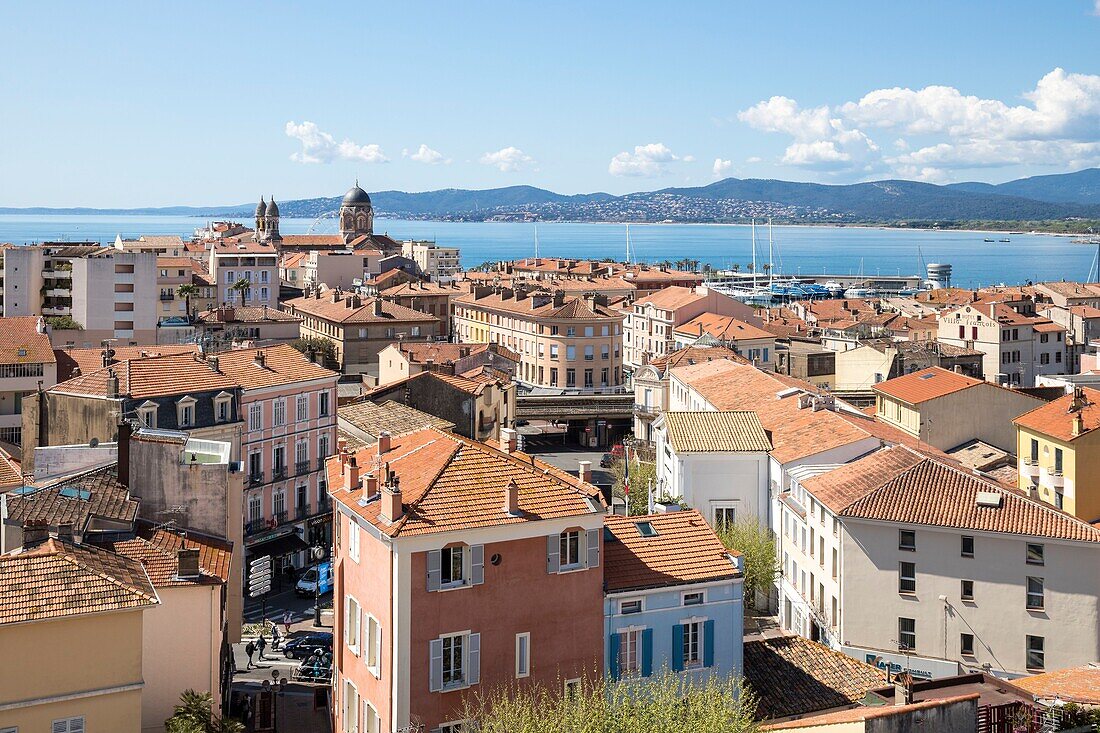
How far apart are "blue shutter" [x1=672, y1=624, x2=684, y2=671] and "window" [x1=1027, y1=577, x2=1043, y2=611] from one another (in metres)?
12.2

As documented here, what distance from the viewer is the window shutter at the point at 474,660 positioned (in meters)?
19.4

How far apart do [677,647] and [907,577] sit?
11.1m

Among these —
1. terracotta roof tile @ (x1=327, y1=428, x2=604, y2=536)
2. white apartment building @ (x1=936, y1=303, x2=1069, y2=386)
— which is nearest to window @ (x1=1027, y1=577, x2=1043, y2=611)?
terracotta roof tile @ (x1=327, y1=428, x2=604, y2=536)

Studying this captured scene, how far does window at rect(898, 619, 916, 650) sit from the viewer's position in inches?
1175

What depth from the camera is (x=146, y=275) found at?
225 ft

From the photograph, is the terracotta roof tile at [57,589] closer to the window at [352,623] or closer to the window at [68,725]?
the window at [68,725]

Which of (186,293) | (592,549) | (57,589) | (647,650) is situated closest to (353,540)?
(592,549)

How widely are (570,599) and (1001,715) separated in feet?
23.7

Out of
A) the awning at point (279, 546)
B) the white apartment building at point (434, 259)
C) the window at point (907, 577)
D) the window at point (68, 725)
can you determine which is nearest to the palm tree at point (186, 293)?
the awning at point (279, 546)

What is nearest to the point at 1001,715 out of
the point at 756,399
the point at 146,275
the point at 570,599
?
the point at 570,599

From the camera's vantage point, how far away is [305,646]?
102 feet

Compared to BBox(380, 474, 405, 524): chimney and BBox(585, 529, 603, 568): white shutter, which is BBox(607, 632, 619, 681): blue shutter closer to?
BBox(585, 529, 603, 568): white shutter

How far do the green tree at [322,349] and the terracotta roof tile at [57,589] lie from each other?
58.9m

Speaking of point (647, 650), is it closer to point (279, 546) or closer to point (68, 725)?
point (68, 725)
